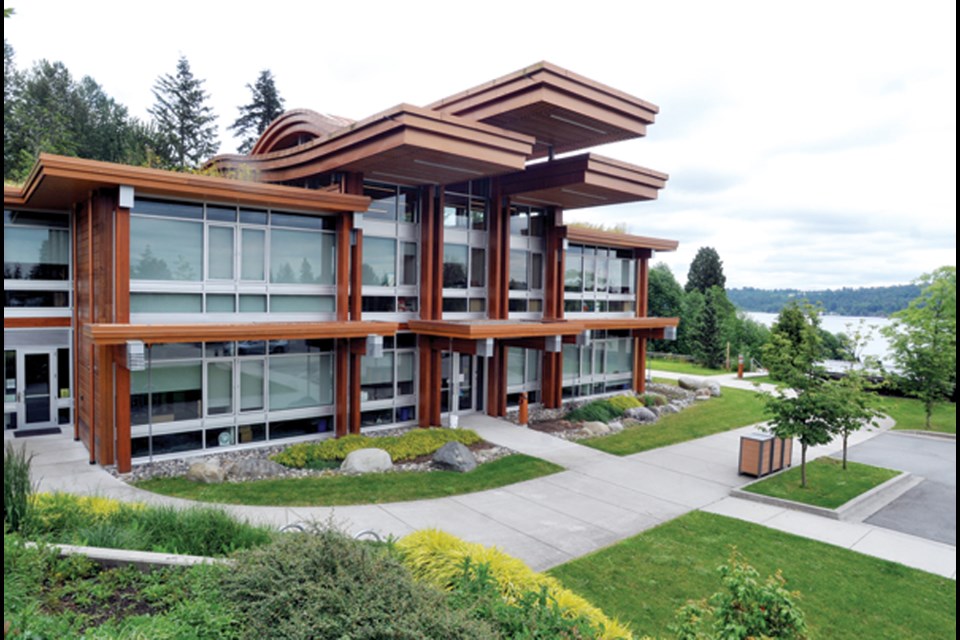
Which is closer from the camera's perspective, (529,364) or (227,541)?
(227,541)

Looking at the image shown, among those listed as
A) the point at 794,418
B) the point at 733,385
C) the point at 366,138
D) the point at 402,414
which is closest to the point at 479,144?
the point at 366,138

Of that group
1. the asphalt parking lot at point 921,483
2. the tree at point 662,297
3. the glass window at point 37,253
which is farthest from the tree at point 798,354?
the tree at point 662,297

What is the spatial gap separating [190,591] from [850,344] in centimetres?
1468

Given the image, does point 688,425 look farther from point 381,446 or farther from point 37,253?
point 37,253

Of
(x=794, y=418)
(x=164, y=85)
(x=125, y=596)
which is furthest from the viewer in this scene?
(x=164, y=85)

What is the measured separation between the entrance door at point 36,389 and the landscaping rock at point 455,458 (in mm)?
10900

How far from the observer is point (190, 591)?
19.3ft

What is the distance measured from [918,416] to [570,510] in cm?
2055

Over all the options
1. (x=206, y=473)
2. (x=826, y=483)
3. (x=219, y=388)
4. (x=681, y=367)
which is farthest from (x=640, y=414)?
(x=681, y=367)

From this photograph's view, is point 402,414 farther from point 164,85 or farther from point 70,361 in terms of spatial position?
point 164,85

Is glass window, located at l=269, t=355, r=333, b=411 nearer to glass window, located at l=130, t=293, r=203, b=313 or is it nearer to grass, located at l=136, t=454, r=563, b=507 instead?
glass window, located at l=130, t=293, r=203, b=313

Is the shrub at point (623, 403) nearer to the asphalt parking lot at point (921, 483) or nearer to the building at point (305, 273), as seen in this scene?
the building at point (305, 273)

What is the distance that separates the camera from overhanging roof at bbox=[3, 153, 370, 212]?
1216cm

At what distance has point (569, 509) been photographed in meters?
11.9
